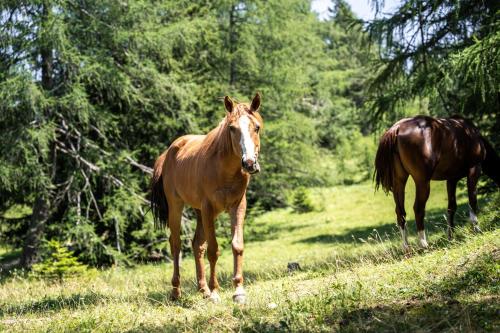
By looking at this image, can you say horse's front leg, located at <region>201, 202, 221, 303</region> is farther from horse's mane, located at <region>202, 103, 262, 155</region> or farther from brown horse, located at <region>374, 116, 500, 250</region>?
brown horse, located at <region>374, 116, 500, 250</region>

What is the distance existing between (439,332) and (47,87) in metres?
11.8

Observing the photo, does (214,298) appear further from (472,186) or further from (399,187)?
(472,186)

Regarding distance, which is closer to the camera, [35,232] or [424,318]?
[424,318]

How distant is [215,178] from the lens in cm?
647

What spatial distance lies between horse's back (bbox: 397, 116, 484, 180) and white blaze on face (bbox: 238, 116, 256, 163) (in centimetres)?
361

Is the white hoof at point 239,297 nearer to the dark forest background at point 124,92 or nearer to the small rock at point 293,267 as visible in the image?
the small rock at point 293,267

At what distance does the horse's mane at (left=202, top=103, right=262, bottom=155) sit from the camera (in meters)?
6.01

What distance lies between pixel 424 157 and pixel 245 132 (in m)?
3.81

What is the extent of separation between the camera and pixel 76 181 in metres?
13.6

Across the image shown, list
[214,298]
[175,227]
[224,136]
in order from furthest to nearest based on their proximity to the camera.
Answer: [175,227] < [224,136] < [214,298]

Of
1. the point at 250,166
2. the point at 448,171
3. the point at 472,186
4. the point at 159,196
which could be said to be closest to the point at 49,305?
the point at 159,196

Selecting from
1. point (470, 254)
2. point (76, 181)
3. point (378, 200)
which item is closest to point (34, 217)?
point (76, 181)

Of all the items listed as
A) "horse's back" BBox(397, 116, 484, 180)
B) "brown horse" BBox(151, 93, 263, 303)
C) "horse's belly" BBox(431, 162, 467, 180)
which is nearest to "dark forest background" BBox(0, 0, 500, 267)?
"horse's back" BBox(397, 116, 484, 180)

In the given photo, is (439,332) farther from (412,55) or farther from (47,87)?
(47,87)
